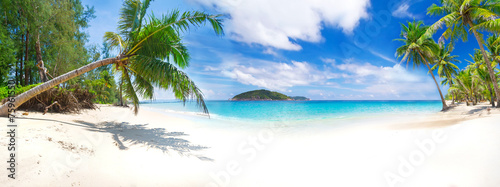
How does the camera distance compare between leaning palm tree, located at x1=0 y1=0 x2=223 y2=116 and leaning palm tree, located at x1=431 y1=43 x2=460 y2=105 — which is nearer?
leaning palm tree, located at x1=0 y1=0 x2=223 y2=116

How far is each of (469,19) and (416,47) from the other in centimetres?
602

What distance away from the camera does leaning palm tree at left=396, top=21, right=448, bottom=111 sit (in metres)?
18.6

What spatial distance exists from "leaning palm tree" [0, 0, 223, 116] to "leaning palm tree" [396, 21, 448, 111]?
20896mm

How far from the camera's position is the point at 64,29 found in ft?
49.2

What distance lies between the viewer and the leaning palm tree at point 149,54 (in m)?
5.88

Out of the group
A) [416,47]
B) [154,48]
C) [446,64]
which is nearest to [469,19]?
[416,47]

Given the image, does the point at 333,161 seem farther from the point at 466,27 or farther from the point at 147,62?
the point at 466,27

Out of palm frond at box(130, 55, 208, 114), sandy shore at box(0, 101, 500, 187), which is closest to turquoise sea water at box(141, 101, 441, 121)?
palm frond at box(130, 55, 208, 114)

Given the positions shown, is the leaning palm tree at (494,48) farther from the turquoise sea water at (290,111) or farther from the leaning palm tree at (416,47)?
the turquoise sea water at (290,111)

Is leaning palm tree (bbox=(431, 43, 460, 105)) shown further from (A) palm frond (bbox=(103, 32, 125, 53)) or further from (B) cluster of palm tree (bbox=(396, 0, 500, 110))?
(A) palm frond (bbox=(103, 32, 125, 53))

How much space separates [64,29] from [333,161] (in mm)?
20409

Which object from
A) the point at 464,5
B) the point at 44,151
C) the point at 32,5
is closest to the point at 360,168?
the point at 44,151

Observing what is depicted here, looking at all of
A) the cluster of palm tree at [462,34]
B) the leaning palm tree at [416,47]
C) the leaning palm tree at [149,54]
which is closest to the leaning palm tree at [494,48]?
the cluster of palm tree at [462,34]

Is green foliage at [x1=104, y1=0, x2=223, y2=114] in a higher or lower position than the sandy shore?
higher
